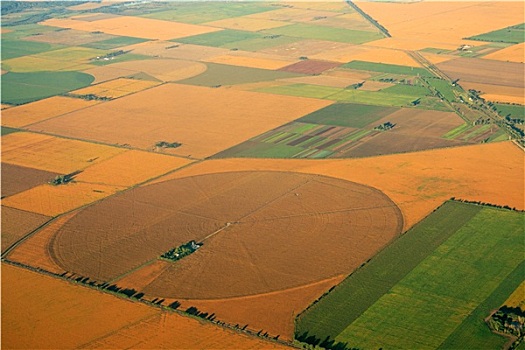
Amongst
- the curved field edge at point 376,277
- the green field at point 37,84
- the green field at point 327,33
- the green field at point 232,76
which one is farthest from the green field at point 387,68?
the curved field edge at point 376,277

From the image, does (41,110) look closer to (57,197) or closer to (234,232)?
(57,197)

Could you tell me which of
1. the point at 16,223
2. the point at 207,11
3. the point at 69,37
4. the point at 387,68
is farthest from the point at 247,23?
the point at 16,223

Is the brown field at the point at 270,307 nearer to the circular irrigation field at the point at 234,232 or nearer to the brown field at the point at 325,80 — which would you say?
the circular irrigation field at the point at 234,232

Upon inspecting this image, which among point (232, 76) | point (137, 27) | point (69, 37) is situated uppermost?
point (69, 37)

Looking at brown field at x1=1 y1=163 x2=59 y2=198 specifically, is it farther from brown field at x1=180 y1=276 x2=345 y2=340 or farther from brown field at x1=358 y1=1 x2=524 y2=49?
brown field at x1=358 y1=1 x2=524 y2=49

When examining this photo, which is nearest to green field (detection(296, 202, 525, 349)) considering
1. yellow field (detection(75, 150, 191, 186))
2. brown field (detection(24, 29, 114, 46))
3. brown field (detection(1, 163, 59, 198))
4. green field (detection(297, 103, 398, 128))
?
yellow field (detection(75, 150, 191, 186))

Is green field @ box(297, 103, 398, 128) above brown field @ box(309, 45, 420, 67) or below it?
below
